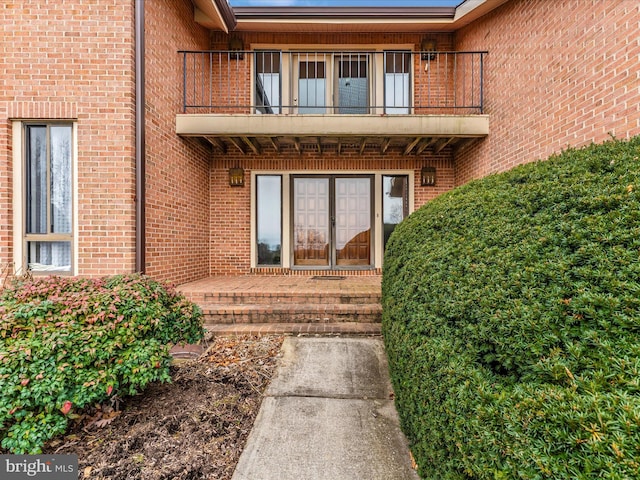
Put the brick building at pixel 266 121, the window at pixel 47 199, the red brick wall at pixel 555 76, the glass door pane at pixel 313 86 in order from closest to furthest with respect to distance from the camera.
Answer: the red brick wall at pixel 555 76, the brick building at pixel 266 121, the window at pixel 47 199, the glass door pane at pixel 313 86

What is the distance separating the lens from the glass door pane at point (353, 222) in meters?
6.55

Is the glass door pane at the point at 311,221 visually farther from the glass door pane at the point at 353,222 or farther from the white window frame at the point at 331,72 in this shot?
the white window frame at the point at 331,72

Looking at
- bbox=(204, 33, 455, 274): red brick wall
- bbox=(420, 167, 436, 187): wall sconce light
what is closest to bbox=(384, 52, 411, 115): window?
bbox=(204, 33, 455, 274): red brick wall

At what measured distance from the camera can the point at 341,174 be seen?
6480 mm

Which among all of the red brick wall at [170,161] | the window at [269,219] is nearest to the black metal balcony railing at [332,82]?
the red brick wall at [170,161]

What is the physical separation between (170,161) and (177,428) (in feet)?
13.6

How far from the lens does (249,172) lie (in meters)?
6.41

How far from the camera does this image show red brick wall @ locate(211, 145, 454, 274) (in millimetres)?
6371

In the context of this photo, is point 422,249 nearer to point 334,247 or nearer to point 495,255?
point 495,255

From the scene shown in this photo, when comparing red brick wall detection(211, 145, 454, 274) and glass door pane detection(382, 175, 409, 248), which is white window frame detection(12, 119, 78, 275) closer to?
red brick wall detection(211, 145, 454, 274)

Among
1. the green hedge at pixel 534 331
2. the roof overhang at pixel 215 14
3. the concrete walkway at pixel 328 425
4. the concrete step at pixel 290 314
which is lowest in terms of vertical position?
the concrete walkway at pixel 328 425

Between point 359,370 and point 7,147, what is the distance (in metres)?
5.26

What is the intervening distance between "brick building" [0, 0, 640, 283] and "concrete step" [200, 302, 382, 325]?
1332 mm

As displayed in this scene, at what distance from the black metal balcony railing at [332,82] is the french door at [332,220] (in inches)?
64.0
